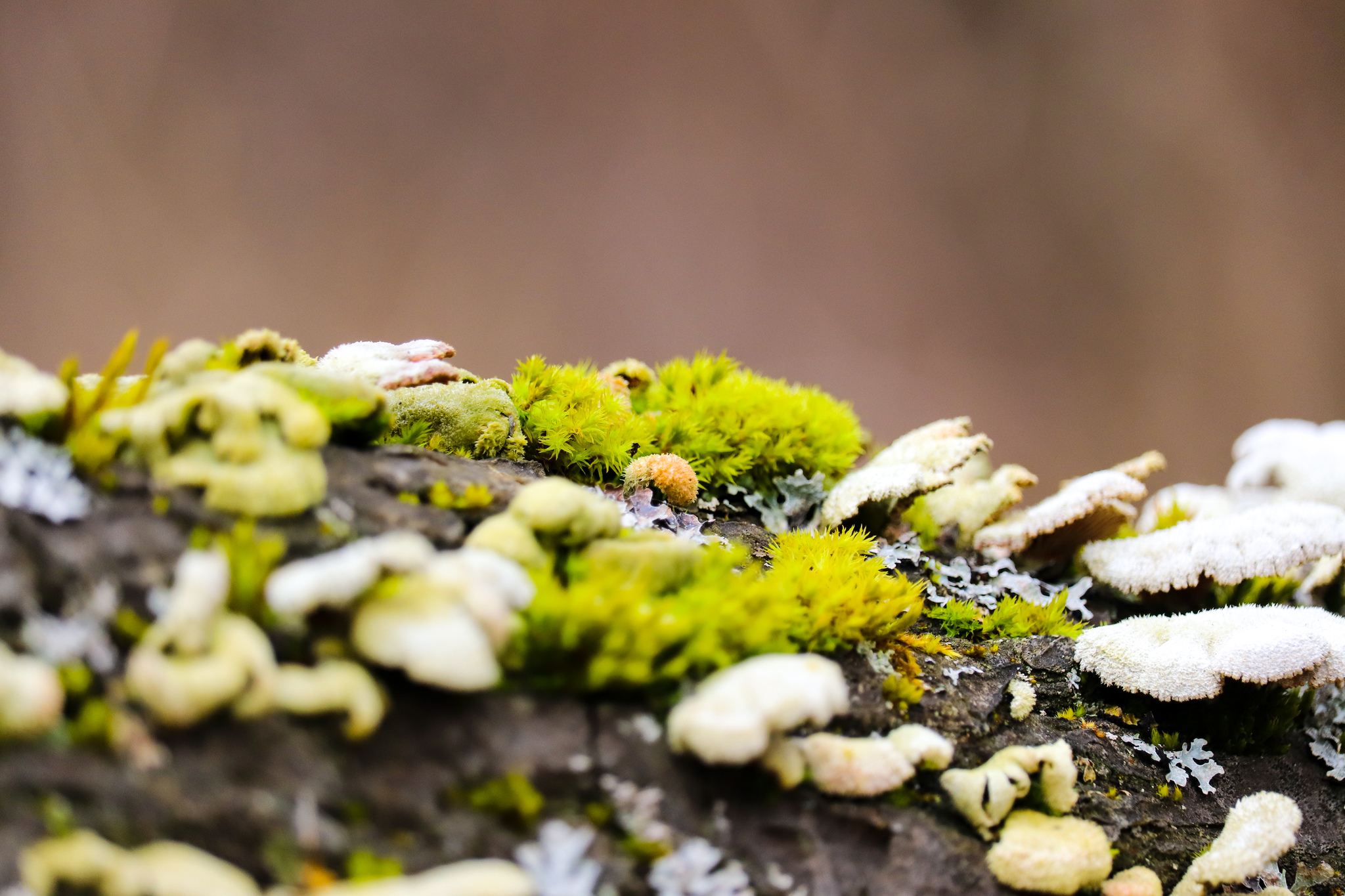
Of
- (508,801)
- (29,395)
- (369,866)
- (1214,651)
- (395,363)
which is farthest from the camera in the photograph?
(395,363)

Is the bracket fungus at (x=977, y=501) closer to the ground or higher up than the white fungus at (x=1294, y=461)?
closer to the ground

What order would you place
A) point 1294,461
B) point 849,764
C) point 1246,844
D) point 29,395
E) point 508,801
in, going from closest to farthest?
point 508,801
point 29,395
point 849,764
point 1246,844
point 1294,461

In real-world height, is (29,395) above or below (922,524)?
below

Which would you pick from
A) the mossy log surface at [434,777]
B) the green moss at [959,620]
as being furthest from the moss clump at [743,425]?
the mossy log surface at [434,777]

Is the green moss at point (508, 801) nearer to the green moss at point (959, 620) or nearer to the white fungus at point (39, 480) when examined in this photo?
the white fungus at point (39, 480)

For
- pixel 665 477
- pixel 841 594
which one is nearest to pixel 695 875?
pixel 841 594

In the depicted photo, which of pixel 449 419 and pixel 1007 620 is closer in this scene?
pixel 449 419

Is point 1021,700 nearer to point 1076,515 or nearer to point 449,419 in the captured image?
point 1076,515
